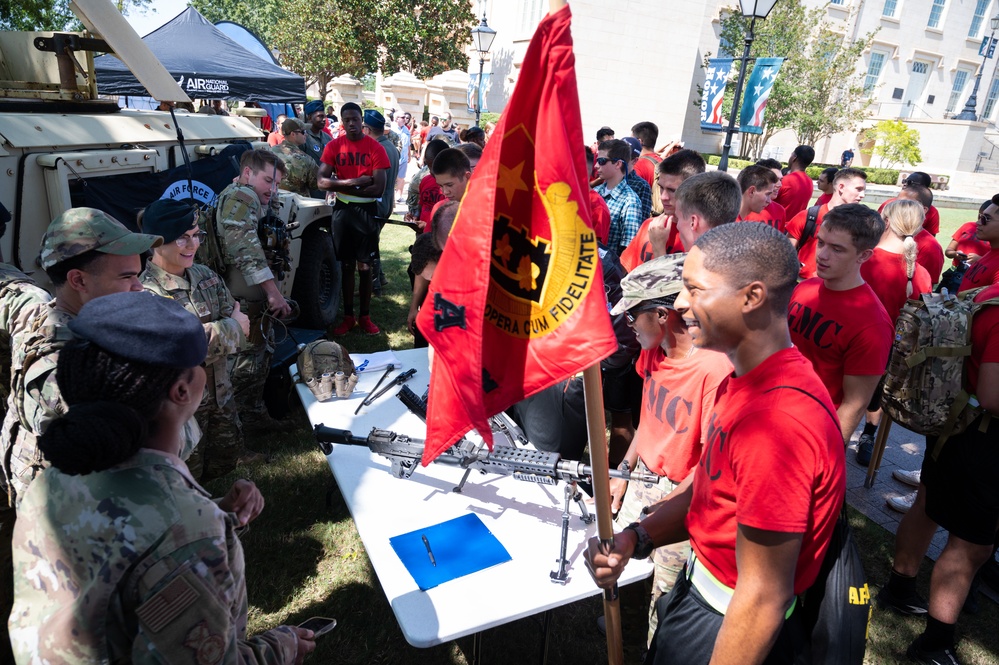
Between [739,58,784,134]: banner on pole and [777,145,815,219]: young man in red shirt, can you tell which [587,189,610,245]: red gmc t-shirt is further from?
[777,145,815,219]: young man in red shirt

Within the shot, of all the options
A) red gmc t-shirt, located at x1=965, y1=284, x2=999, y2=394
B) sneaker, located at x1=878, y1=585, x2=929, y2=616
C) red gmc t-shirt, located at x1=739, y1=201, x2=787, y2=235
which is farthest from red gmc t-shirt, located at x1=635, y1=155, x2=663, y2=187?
sneaker, located at x1=878, y1=585, x2=929, y2=616

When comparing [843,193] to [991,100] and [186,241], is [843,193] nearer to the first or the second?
[186,241]

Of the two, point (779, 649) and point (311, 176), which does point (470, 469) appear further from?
point (311, 176)

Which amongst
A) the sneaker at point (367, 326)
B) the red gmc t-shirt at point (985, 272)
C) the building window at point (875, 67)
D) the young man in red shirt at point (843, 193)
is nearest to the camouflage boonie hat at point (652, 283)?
the red gmc t-shirt at point (985, 272)

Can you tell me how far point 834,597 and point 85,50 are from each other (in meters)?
6.12

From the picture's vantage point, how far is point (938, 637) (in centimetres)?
287

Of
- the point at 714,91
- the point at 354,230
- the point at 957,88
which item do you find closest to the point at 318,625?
the point at 354,230

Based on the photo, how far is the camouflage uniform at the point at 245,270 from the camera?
4.25 meters

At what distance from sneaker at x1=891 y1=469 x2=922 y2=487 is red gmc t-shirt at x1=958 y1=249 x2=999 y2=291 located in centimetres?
141

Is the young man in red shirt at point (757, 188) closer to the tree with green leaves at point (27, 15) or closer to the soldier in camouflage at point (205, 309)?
the soldier in camouflage at point (205, 309)

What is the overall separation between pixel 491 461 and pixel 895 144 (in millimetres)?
38042

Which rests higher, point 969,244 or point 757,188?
point 757,188

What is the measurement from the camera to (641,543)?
191cm

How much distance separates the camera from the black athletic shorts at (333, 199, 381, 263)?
6.41 meters
